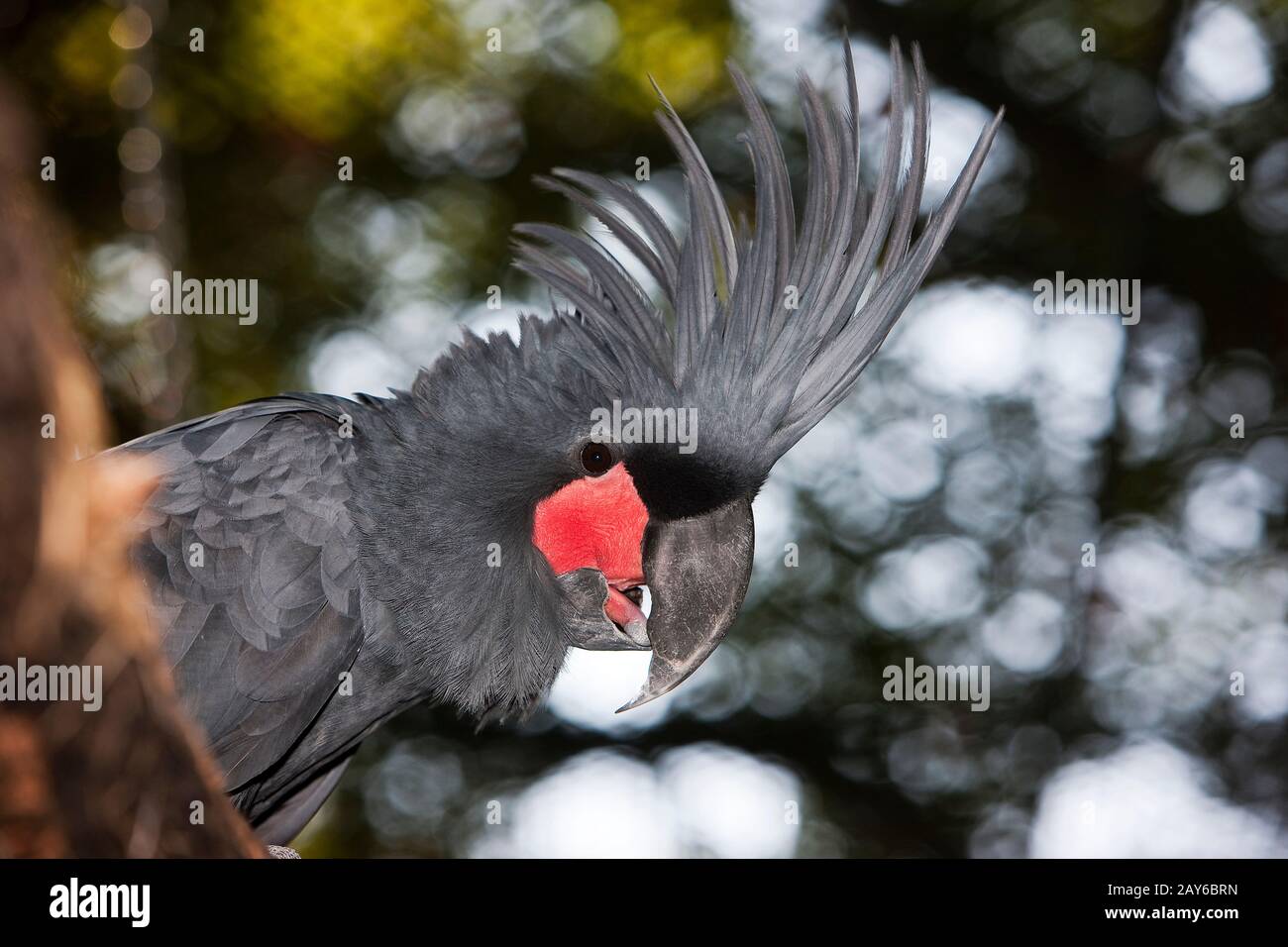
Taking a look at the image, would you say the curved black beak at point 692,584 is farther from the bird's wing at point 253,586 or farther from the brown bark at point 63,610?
the brown bark at point 63,610

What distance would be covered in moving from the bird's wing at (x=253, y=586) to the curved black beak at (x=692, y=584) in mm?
1003

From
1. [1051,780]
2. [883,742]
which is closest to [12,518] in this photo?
[883,742]

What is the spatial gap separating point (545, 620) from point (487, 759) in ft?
14.6

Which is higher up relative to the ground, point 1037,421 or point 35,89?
point 35,89

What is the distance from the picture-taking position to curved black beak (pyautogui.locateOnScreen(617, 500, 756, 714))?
131 inches

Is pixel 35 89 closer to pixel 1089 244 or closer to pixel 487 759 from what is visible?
pixel 487 759

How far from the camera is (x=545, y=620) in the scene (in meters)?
3.58

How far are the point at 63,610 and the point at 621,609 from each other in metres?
2.38
